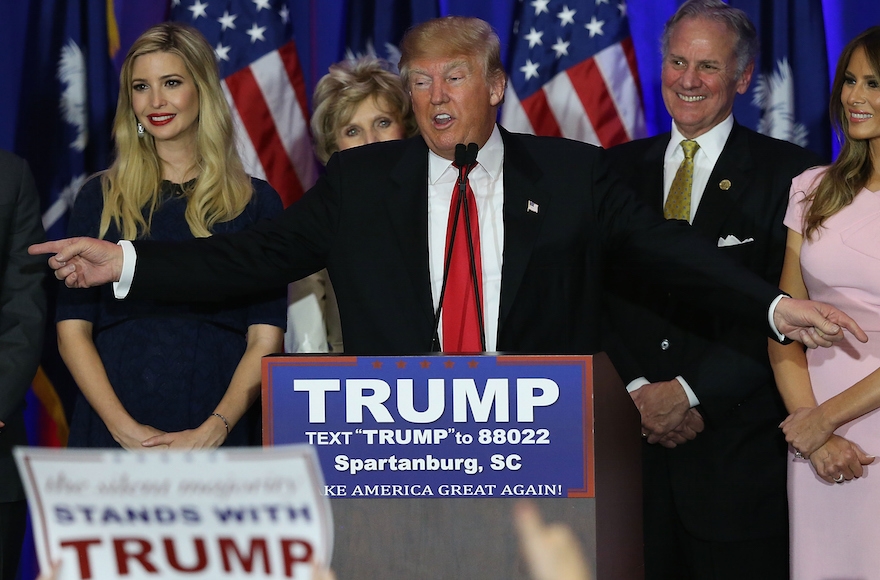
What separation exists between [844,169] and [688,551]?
999mm

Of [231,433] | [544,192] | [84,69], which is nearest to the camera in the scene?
[544,192]

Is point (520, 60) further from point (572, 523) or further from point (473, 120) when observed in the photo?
point (572, 523)

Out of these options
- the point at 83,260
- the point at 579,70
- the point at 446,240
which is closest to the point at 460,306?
the point at 446,240

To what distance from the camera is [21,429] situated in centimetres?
268

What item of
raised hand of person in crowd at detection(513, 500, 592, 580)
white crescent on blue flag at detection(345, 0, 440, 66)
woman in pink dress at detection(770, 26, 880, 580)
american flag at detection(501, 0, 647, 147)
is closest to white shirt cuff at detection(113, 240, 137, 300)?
raised hand of person in crowd at detection(513, 500, 592, 580)

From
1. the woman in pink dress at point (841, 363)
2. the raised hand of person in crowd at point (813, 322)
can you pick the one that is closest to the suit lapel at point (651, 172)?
the woman in pink dress at point (841, 363)

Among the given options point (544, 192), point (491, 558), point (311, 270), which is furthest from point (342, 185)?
point (491, 558)

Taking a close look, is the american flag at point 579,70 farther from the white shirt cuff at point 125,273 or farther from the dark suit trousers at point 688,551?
the white shirt cuff at point 125,273

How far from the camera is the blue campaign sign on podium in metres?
1.55

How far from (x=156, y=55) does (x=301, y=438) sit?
4.98ft

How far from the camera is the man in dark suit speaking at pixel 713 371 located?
107 inches

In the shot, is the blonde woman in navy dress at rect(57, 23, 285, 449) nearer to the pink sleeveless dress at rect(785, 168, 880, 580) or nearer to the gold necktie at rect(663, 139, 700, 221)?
the gold necktie at rect(663, 139, 700, 221)

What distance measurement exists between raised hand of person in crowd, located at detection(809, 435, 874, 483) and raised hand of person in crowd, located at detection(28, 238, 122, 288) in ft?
4.99

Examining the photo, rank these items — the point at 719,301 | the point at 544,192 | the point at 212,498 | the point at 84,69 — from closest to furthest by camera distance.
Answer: the point at 212,498 < the point at 719,301 < the point at 544,192 < the point at 84,69
